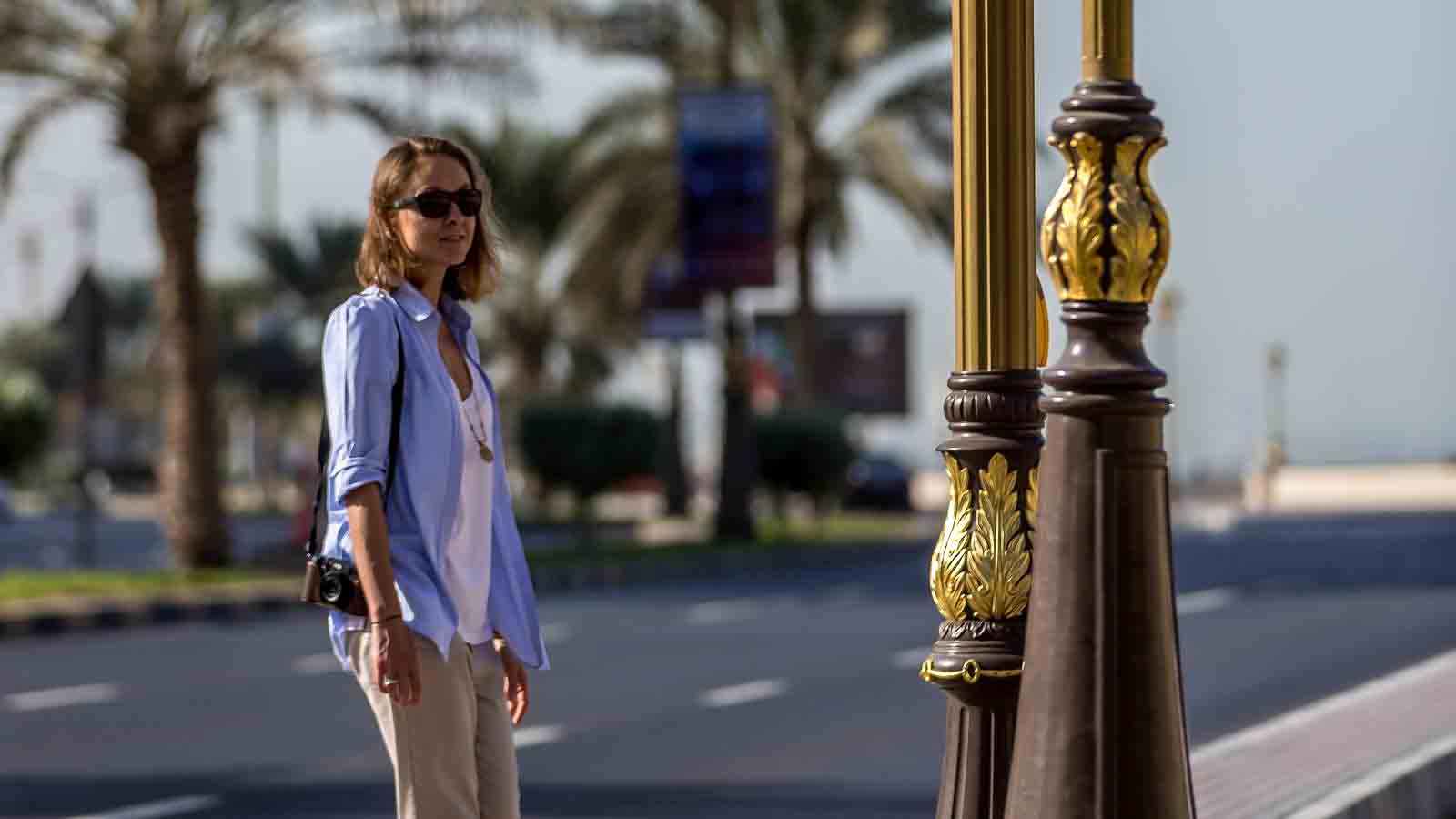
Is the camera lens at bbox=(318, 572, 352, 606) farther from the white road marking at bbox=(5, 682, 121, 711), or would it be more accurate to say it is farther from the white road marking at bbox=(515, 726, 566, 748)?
the white road marking at bbox=(5, 682, 121, 711)

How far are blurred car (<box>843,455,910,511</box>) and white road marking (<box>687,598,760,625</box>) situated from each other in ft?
108

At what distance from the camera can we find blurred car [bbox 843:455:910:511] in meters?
58.7

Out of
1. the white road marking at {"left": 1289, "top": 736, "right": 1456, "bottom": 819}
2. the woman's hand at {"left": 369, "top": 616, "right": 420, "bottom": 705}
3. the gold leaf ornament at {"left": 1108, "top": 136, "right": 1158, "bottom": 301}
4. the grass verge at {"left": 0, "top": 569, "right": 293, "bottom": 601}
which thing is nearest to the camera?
the woman's hand at {"left": 369, "top": 616, "right": 420, "bottom": 705}

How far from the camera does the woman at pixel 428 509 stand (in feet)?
A: 16.7

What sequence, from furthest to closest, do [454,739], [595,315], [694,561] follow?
1. [595,315]
2. [694,561]
3. [454,739]

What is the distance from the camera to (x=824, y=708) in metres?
14.7

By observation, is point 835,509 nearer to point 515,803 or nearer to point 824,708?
point 824,708

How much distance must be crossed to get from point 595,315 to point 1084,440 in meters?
49.2

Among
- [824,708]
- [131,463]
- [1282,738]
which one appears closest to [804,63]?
[824,708]

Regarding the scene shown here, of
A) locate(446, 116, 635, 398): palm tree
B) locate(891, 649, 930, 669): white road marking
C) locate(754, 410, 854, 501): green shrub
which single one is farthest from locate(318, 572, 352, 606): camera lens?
locate(446, 116, 635, 398): palm tree

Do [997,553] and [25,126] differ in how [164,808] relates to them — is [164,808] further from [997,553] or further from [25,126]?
[25,126]

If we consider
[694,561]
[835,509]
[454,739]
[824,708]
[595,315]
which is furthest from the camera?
[835,509]

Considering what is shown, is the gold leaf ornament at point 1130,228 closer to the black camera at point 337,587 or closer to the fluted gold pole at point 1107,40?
the fluted gold pole at point 1107,40

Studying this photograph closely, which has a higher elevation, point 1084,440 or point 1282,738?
point 1084,440
